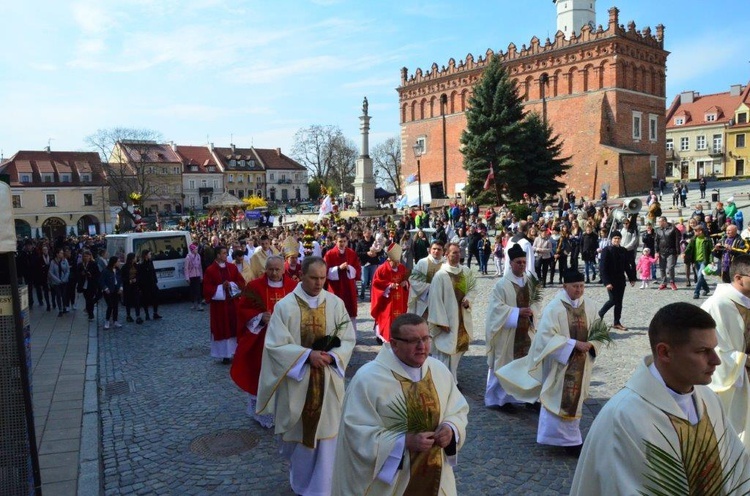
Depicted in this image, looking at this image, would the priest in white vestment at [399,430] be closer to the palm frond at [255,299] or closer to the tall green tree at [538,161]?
the palm frond at [255,299]

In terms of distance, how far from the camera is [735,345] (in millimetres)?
4914

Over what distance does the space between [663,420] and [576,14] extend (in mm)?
60514

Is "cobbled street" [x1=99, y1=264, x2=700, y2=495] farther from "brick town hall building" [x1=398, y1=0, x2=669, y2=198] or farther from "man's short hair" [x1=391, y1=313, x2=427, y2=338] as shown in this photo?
"brick town hall building" [x1=398, y1=0, x2=669, y2=198]

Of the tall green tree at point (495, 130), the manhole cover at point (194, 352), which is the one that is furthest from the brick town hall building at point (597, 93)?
the manhole cover at point (194, 352)

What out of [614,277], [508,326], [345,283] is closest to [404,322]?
[508,326]

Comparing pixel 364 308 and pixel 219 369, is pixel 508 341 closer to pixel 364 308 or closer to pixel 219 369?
pixel 219 369

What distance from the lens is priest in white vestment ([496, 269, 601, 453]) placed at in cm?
573

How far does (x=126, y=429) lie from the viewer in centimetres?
707

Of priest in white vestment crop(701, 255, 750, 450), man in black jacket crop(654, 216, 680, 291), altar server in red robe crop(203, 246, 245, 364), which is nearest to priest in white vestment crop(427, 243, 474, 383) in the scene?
priest in white vestment crop(701, 255, 750, 450)

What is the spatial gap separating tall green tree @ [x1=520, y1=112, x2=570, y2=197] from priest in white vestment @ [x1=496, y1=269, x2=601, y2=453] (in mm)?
35285

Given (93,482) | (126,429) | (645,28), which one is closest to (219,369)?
(126,429)

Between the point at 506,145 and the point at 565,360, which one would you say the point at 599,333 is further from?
the point at 506,145

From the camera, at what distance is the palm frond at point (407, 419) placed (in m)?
3.19

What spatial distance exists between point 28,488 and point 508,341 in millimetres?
5218
